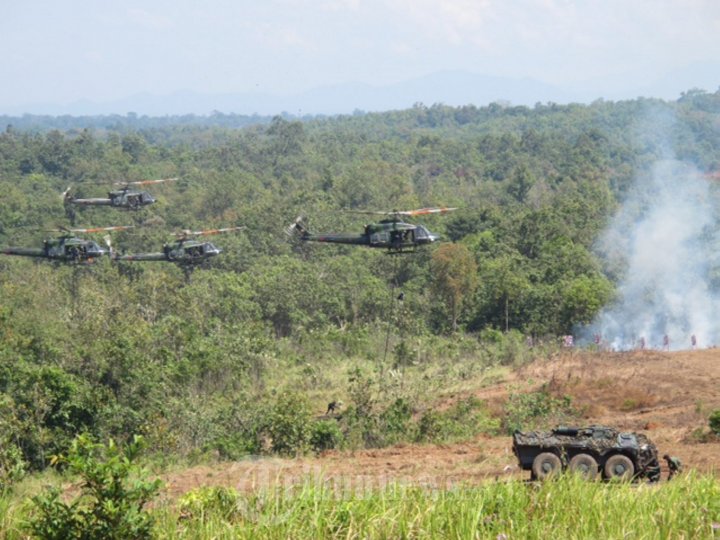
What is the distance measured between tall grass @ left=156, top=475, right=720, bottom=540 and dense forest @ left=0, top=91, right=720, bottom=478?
448 inches

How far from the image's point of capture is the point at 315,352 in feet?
113

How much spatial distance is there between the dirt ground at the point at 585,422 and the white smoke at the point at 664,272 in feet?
17.5

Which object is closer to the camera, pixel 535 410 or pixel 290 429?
pixel 290 429

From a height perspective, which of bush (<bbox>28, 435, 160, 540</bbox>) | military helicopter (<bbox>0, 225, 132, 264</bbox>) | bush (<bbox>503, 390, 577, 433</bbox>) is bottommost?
bush (<bbox>503, 390, 577, 433</bbox>)

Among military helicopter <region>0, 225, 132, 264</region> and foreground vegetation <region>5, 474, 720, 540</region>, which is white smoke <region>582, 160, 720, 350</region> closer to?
military helicopter <region>0, 225, 132, 264</region>

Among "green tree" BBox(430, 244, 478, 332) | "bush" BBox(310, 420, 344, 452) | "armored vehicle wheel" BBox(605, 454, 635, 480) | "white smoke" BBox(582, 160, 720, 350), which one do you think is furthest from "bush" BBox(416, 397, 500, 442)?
"green tree" BBox(430, 244, 478, 332)

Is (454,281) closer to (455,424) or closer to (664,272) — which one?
(664,272)

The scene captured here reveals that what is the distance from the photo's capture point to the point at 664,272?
3906 centimetres

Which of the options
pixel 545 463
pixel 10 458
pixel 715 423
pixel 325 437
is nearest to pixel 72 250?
pixel 10 458

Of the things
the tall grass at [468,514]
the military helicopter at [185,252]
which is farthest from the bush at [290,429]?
the military helicopter at [185,252]

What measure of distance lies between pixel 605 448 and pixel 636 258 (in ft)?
100

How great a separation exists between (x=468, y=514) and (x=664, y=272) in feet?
107

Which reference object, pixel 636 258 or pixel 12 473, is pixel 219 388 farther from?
pixel 636 258

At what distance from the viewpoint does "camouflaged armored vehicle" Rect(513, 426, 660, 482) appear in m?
13.8
